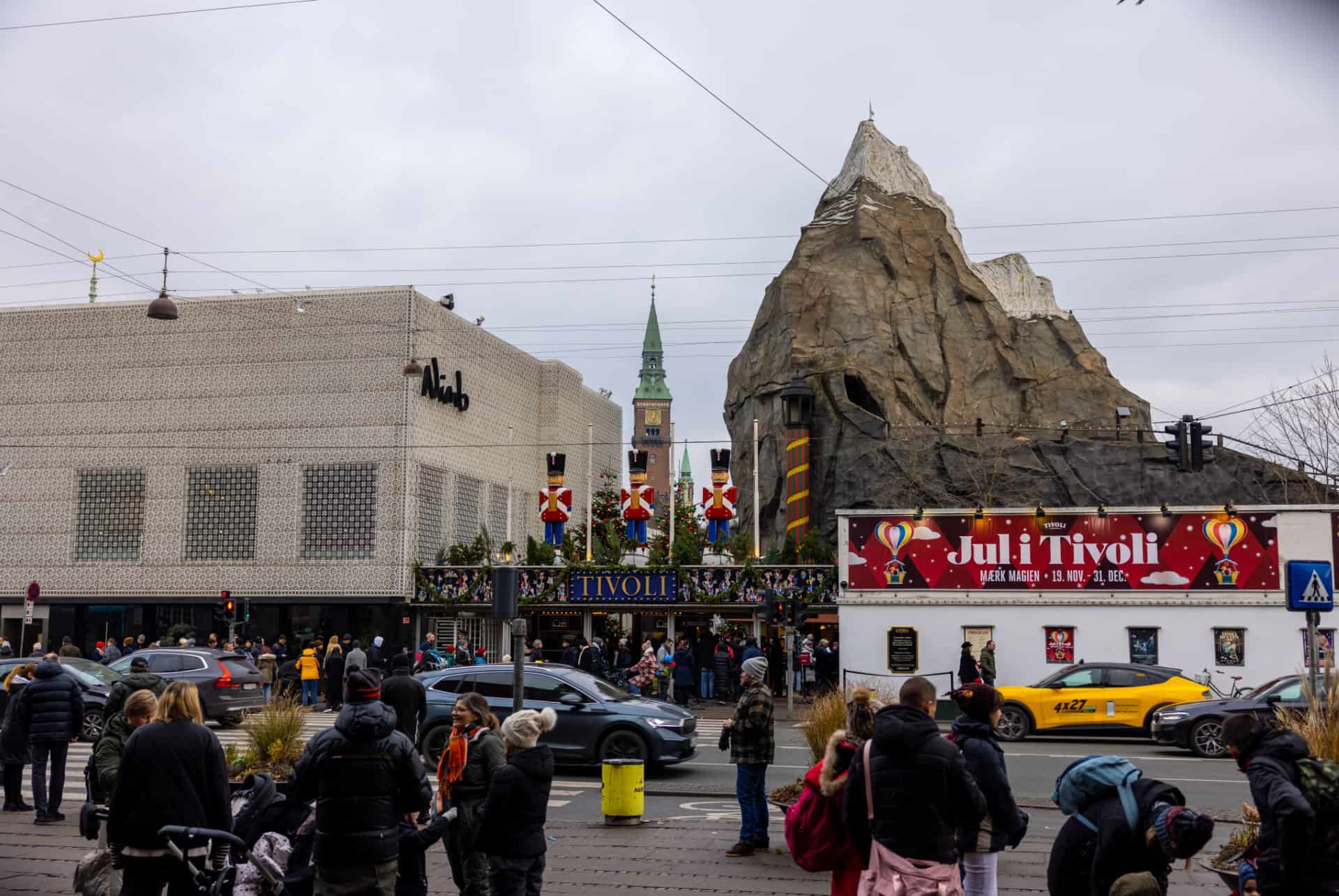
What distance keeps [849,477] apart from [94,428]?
2668cm

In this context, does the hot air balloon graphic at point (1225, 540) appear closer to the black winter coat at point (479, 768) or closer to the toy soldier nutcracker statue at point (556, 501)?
the toy soldier nutcracker statue at point (556, 501)

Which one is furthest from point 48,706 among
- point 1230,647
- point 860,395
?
point 860,395

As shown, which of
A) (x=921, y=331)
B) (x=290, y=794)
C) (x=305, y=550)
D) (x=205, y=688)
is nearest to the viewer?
(x=290, y=794)

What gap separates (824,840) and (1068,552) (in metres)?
23.6

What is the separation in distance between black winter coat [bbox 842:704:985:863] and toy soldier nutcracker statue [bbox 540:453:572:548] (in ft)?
110

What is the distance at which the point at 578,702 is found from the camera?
57.0 ft

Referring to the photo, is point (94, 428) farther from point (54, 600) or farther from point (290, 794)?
point (290, 794)

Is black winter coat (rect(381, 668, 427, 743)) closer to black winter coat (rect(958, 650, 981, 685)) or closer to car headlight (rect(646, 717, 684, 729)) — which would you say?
car headlight (rect(646, 717, 684, 729))

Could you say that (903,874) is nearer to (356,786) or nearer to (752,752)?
(356,786)

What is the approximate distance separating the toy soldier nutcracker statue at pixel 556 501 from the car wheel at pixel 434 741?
72.7 ft

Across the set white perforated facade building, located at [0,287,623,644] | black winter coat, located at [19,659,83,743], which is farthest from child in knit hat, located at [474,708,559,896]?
white perforated facade building, located at [0,287,623,644]

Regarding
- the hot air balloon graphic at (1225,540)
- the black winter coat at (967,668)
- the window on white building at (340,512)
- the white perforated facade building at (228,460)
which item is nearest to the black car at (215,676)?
the black winter coat at (967,668)

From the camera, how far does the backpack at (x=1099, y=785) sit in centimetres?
596

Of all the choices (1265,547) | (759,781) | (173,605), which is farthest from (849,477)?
(759,781)
